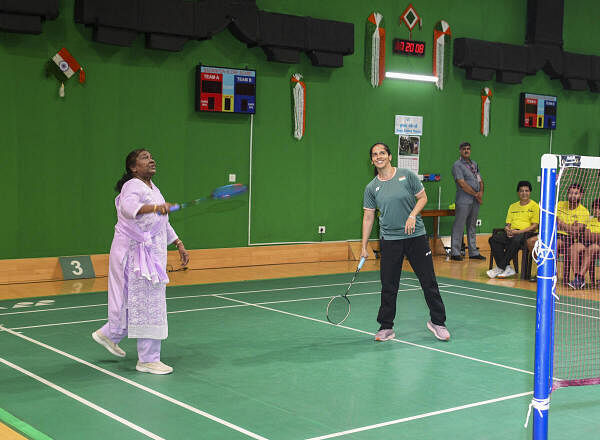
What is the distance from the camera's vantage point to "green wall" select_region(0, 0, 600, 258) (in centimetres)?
1196

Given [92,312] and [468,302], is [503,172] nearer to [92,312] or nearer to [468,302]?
[468,302]

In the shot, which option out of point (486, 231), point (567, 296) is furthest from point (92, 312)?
point (486, 231)

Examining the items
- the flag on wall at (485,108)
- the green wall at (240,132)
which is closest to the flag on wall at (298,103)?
the green wall at (240,132)

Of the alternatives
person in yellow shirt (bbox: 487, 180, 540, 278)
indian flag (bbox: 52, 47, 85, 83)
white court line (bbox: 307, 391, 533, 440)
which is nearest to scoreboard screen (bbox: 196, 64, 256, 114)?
indian flag (bbox: 52, 47, 85, 83)

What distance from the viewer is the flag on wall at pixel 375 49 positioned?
612 inches

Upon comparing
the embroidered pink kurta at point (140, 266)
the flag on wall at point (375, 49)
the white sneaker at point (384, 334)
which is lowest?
the white sneaker at point (384, 334)

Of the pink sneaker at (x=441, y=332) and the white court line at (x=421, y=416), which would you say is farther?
the pink sneaker at (x=441, y=332)

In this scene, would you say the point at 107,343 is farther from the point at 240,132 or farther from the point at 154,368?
the point at 240,132

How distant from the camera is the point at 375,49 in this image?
15.6m

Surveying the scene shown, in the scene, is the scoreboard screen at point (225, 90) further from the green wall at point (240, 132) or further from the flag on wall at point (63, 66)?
the flag on wall at point (63, 66)

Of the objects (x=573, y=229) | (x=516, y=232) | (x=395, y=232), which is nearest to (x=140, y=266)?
(x=395, y=232)

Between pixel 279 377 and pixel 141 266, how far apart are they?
1.47 m

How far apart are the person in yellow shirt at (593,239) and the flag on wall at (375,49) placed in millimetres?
5471

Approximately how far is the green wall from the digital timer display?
20 cm
